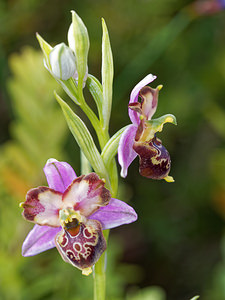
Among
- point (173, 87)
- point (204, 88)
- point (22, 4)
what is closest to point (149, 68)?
point (173, 87)

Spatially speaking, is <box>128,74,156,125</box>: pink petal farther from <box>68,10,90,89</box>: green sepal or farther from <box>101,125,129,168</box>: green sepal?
<box>68,10,90,89</box>: green sepal

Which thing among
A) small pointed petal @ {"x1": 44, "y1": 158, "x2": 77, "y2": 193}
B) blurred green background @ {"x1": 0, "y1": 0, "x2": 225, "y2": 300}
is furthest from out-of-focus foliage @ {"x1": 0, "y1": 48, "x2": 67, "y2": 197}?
small pointed petal @ {"x1": 44, "y1": 158, "x2": 77, "y2": 193}

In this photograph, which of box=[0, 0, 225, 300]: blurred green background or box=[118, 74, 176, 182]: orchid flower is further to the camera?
box=[0, 0, 225, 300]: blurred green background

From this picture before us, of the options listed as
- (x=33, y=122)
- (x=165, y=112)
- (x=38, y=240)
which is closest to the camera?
(x=38, y=240)

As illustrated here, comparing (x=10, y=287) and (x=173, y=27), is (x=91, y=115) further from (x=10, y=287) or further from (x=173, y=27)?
(x=173, y=27)

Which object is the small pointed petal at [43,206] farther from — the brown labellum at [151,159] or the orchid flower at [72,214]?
the brown labellum at [151,159]

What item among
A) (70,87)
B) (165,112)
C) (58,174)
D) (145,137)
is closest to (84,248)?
(58,174)

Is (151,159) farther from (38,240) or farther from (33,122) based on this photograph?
(33,122)
